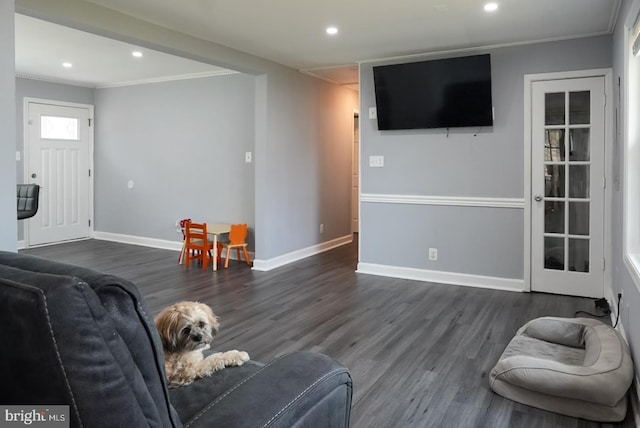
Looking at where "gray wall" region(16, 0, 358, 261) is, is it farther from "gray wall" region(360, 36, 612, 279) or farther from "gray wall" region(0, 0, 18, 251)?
"gray wall" region(0, 0, 18, 251)

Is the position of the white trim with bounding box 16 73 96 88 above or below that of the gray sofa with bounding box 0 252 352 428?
above

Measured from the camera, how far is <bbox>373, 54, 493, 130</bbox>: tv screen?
4602 mm

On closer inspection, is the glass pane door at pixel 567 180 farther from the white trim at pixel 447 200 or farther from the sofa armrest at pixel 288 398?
the sofa armrest at pixel 288 398

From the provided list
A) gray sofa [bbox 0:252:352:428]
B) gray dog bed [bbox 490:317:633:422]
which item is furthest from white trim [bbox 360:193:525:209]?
gray sofa [bbox 0:252:352:428]

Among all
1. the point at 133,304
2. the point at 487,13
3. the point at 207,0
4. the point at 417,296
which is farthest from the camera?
the point at 417,296

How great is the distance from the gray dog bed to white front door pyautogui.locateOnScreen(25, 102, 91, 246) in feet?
21.7

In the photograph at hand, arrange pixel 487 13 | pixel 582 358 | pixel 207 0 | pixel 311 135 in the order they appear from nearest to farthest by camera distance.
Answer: pixel 582 358 → pixel 207 0 → pixel 487 13 → pixel 311 135

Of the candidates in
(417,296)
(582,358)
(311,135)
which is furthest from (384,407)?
(311,135)

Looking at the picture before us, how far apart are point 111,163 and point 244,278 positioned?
354 centimetres

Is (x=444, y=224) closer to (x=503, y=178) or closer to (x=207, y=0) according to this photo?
(x=503, y=178)

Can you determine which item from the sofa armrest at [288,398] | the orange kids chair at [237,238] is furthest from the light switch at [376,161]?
the sofa armrest at [288,398]

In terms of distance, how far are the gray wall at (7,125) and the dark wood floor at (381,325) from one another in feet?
4.77

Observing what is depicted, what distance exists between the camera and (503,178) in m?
4.67

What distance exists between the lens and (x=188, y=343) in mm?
1729
